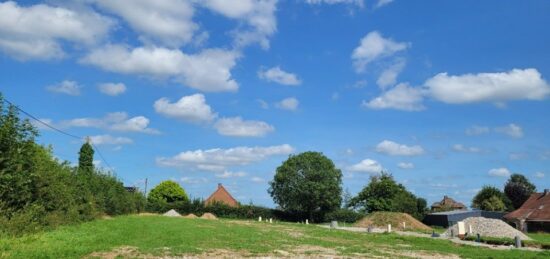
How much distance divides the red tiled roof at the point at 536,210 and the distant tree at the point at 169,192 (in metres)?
58.6

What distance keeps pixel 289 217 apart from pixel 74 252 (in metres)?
69.7

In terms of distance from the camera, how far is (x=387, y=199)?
88938mm

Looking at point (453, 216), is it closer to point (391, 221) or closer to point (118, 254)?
point (391, 221)

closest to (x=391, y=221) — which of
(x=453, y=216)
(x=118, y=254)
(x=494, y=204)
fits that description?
(x=453, y=216)

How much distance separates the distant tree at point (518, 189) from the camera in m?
96.1

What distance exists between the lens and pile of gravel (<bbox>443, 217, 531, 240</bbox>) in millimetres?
42500

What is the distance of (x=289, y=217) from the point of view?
279 ft

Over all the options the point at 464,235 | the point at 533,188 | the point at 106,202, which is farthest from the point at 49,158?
the point at 533,188

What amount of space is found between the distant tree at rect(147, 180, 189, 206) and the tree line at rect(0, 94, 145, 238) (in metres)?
63.1

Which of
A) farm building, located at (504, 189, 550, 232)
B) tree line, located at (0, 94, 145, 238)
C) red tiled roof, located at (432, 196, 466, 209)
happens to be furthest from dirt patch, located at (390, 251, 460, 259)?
red tiled roof, located at (432, 196, 466, 209)

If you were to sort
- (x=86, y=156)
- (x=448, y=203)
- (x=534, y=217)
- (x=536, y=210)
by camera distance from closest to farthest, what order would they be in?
(x=86, y=156), (x=534, y=217), (x=536, y=210), (x=448, y=203)

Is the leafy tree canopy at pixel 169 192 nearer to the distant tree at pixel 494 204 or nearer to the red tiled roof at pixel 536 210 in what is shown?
the distant tree at pixel 494 204

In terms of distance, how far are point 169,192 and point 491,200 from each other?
59.5 m

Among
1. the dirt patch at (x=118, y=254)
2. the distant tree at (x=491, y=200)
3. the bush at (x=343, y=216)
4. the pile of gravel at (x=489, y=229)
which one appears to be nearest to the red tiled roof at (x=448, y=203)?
the distant tree at (x=491, y=200)
